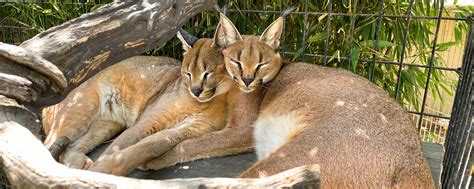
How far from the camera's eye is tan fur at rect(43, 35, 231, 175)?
2.10 metres

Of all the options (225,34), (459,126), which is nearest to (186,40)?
(225,34)

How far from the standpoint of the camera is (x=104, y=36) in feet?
5.45

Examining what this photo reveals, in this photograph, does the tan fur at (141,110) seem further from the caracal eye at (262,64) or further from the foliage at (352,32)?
the foliage at (352,32)

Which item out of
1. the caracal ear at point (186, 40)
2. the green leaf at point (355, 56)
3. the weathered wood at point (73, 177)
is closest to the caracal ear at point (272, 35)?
the caracal ear at point (186, 40)

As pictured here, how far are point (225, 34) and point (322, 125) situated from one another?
33.7 inches

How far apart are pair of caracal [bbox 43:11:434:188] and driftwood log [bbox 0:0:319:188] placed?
0.40 metres

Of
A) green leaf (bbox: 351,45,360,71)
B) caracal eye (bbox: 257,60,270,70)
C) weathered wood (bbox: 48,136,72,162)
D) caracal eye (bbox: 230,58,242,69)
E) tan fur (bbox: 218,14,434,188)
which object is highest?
caracal eye (bbox: 230,58,242,69)

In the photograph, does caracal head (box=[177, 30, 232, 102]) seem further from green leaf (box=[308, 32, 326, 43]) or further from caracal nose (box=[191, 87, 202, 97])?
green leaf (box=[308, 32, 326, 43])

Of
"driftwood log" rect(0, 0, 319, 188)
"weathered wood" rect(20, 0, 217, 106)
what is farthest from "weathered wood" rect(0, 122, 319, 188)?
"weathered wood" rect(20, 0, 217, 106)

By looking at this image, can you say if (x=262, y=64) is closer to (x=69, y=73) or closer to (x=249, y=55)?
(x=249, y=55)

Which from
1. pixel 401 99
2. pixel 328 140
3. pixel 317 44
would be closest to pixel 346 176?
pixel 328 140

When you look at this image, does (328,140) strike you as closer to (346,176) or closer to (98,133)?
(346,176)

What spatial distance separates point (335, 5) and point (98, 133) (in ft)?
5.65

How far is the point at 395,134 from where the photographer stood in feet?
5.42
